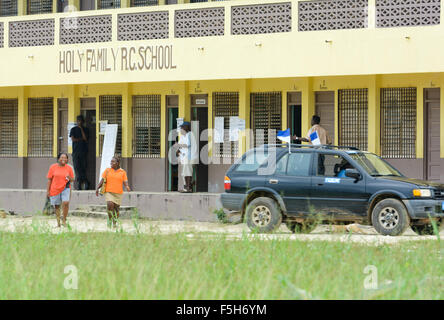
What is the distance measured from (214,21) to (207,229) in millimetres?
6469

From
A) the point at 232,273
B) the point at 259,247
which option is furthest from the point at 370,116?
the point at 232,273

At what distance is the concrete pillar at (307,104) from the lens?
22.4 m

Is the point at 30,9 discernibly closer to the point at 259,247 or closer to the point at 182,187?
the point at 182,187

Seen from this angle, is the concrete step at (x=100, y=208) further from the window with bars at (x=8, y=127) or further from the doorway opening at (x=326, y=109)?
the doorway opening at (x=326, y=109)

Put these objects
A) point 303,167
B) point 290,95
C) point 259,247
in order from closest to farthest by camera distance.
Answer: point 259,247
point 303,167
point 290,95

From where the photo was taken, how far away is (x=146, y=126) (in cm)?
2481

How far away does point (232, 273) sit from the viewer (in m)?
9.84

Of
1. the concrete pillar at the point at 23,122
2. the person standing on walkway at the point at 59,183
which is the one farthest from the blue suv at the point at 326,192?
the concrete pillar at the point at 23,122

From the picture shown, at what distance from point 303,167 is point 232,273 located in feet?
24.5

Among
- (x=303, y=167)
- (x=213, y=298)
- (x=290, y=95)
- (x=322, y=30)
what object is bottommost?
(x=213, y=298)

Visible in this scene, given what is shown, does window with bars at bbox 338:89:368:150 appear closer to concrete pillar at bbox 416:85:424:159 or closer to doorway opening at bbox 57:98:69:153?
concrete pillar at bbox 416:85:424:159

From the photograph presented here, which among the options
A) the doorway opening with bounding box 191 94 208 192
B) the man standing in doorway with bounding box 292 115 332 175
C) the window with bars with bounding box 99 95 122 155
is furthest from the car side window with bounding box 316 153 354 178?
the window with bars with bounding box 99 95 122 155

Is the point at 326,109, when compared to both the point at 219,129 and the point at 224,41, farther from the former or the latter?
the point at 224,41

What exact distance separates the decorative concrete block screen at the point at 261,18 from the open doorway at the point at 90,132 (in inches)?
215
